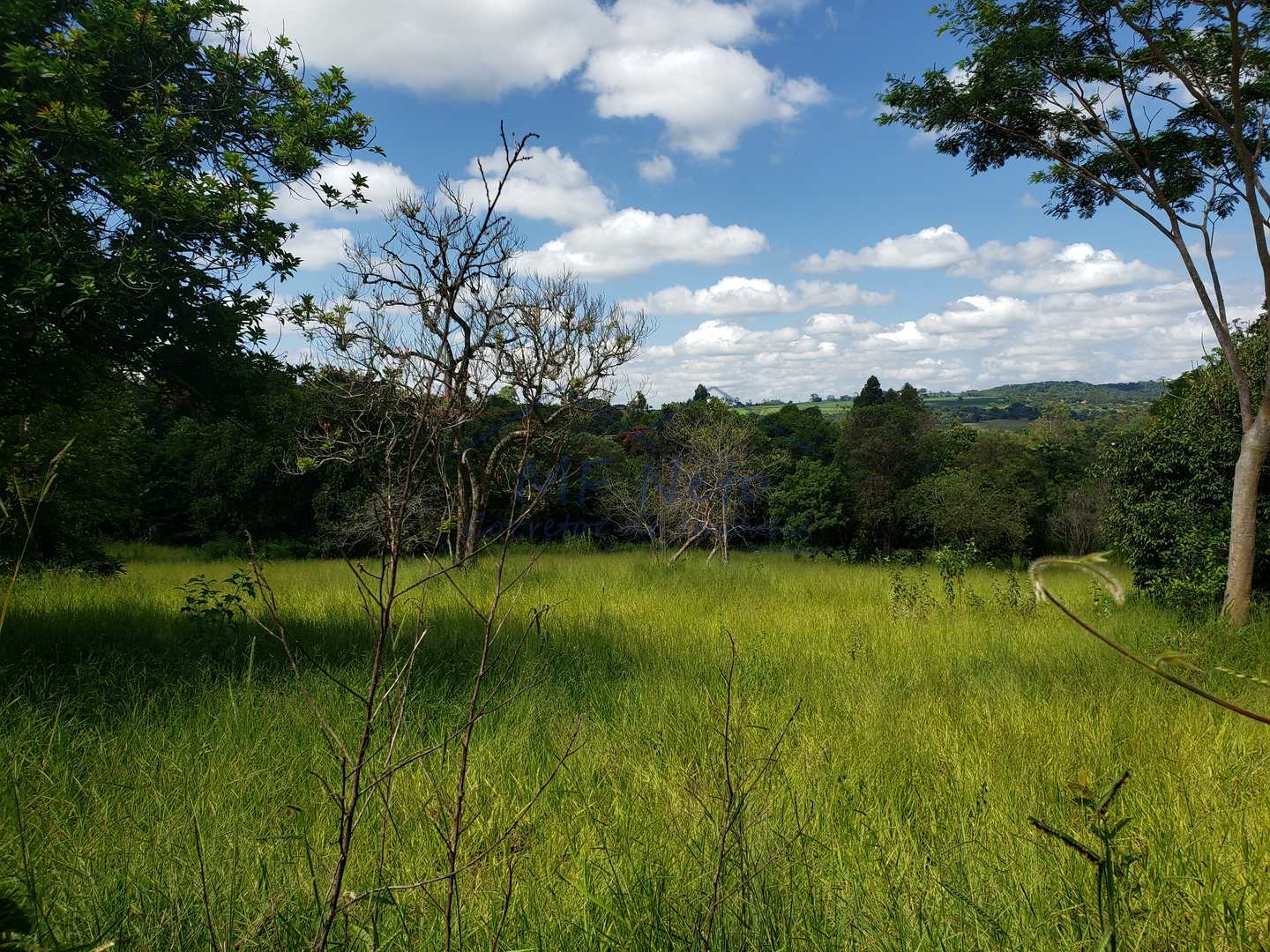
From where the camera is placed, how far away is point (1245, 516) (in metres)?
7.36

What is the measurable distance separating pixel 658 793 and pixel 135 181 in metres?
4.80

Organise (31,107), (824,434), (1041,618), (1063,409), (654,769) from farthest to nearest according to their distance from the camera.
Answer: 1. (1063,409)
2. (824,434)
3. (1041,618)
4. (31,107)
5. (654,769)

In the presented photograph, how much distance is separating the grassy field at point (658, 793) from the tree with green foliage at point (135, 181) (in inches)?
88.9

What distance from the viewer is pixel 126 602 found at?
301 inches

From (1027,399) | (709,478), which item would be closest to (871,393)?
(709,478)

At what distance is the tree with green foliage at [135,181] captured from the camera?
426 cm

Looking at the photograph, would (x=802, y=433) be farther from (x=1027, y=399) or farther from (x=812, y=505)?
(x=1027, y=399)

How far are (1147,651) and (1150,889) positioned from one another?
508 centimetres

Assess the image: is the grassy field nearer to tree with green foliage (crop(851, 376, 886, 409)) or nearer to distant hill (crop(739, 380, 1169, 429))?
tree with green foliage (crop(851, 376, 886, 409))

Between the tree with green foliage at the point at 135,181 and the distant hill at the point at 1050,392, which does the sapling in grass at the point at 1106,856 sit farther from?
the distant hill at the point at 1050,392

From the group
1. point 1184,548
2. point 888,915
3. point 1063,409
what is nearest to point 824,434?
point 1184,548

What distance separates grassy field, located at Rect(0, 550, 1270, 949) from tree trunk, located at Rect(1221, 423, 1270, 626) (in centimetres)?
81

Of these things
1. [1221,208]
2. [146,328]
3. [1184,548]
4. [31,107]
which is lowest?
Result: [1184,548]

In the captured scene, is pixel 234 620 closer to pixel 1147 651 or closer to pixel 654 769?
pixel 654 769
